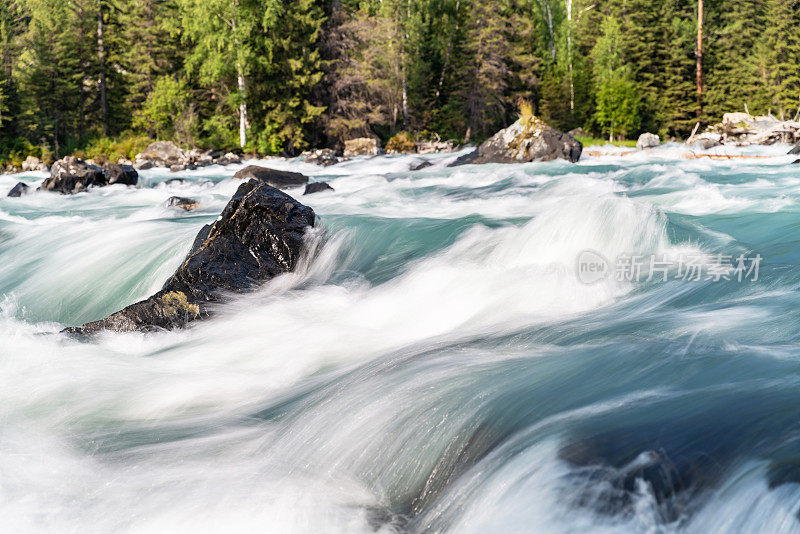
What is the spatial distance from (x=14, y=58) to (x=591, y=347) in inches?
1816

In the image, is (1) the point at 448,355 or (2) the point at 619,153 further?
(2) the point at 619,153

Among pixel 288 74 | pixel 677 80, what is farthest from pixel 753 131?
pixel 288 74

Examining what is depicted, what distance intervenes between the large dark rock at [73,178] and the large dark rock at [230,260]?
30.8 feet

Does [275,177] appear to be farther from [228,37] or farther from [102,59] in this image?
[102,59]

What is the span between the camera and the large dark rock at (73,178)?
44.7 ft

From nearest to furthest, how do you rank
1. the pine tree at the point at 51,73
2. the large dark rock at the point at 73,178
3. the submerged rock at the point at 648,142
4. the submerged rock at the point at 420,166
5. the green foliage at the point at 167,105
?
1. the large dark rock at the point at 73,178
2. the submerged rock at the point at 420,166
3. the submerged rock at the point at 648,142
4. the green foliage at the point at 167,105
5. the pine tree at the point at 51,73

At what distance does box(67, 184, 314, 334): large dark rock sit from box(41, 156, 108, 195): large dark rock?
939 cm

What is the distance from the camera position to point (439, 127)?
3572 centimetres

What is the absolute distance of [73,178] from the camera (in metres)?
13.8

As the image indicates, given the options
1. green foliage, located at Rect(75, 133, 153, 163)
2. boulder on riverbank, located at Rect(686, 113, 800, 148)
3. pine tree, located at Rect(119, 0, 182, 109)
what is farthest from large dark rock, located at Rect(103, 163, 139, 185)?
pine tree, located at Rect(119, 0, 182, 109)

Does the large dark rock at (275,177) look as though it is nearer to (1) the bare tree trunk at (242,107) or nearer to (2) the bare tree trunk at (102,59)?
(1) the bare tree trunk at (242,107)

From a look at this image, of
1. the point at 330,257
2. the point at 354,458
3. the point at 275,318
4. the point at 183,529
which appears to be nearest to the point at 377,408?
the point at 354,458

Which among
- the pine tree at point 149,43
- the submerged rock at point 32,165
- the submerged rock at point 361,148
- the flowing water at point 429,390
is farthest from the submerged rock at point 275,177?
the pine tree at point 149,43

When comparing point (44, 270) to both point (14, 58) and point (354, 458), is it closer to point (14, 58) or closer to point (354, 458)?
point (354, 458)
